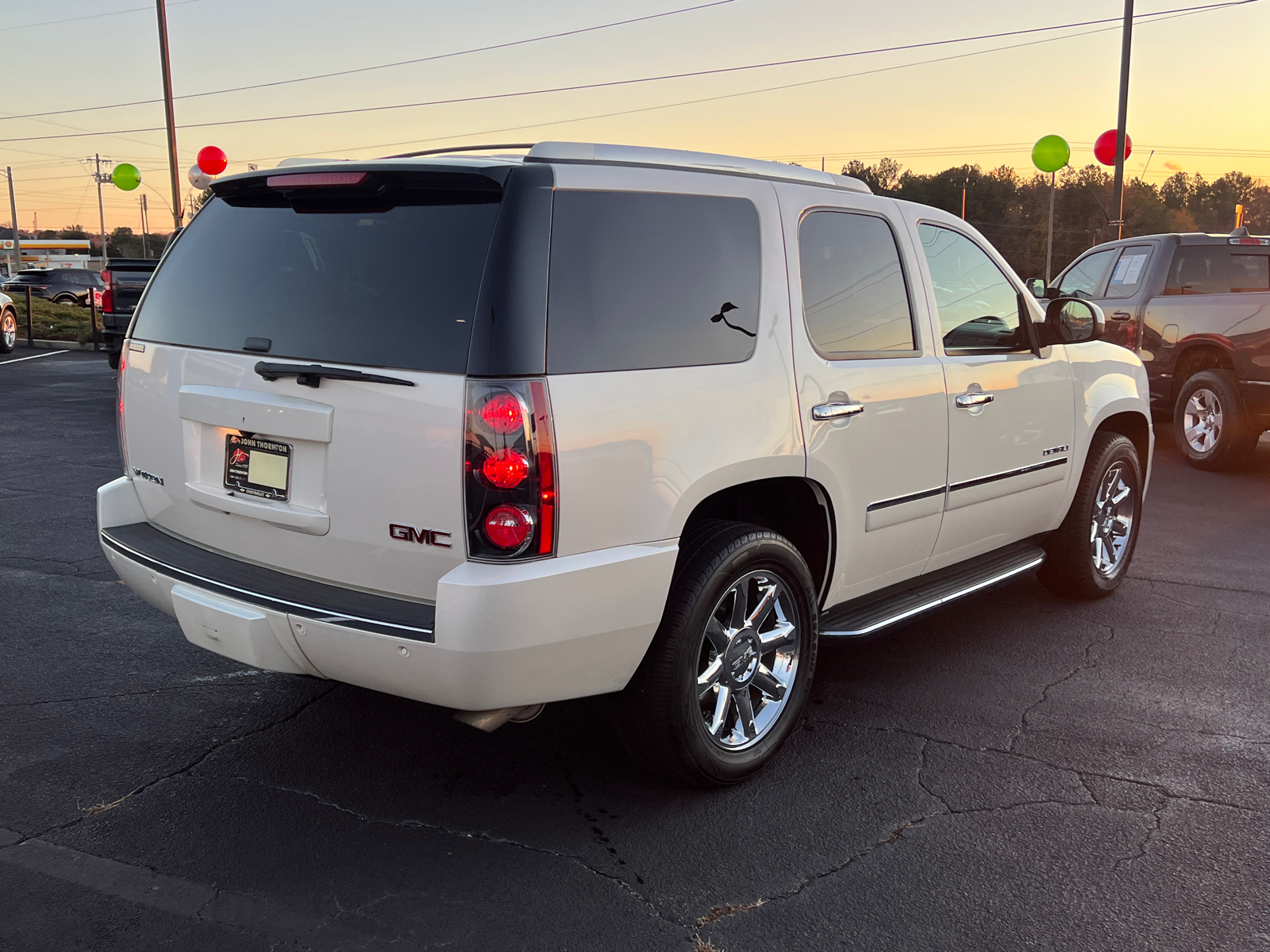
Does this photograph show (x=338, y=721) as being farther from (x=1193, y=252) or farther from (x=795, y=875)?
(x=1193, y=252)

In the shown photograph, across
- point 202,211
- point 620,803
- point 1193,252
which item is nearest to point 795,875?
point 620,803

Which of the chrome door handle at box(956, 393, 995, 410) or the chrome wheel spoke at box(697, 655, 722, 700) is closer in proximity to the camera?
the chrome wheel spoke at box(697, 655, 722, 700)

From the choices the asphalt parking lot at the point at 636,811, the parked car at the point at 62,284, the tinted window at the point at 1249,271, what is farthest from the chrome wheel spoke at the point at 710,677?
the parked car at the point at 62,284

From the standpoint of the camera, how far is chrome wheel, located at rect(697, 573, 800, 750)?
347 cm

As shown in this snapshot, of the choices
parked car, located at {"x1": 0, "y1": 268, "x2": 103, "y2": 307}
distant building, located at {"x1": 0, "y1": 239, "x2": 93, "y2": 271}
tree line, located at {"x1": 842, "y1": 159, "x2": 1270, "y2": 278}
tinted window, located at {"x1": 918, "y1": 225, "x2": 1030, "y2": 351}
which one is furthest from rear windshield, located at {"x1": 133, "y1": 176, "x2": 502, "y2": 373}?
distant building, located at {"x1": 0, "y1": 239, "x2": 93, "y2": 271}

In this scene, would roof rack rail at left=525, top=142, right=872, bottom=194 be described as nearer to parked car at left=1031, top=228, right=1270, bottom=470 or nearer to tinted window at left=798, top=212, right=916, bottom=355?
tinted window at left=798, top=212, right=916, bottom=355

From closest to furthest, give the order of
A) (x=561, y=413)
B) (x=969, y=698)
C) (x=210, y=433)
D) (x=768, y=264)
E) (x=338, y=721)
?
(x=561, y=413) < (x=210, y=433) < (x=768, y=264) < (x=338, y=721) < (x=969, y=698)

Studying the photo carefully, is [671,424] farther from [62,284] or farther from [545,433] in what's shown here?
[62,284]

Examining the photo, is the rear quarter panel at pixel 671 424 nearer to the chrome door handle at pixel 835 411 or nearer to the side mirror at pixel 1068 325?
the chrome door handle at pixel 835 411

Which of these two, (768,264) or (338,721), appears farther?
(338,721)

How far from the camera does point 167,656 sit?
4.64 m

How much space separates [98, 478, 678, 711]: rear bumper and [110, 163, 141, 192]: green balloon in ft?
68.9

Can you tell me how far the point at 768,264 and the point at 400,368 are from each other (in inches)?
53.2

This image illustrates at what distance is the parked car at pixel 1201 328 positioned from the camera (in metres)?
9.17
